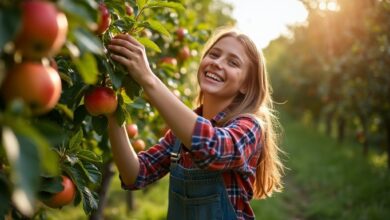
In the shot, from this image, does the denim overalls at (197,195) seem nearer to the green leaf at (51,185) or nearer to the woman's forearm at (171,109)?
the woman's forearm at (171,109)

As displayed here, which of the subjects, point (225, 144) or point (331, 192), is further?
point (331, 192)

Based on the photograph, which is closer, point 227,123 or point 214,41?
point 227,123

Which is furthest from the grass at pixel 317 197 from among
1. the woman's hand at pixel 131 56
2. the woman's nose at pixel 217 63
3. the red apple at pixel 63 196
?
the woman's hand at pixel 131 56

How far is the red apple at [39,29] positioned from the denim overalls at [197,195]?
3.78 ft

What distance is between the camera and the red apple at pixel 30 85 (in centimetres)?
75

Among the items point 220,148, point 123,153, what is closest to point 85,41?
point 220,148

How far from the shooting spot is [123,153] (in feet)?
5.81

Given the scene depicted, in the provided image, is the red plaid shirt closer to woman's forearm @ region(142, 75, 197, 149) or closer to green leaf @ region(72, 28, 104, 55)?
woman's forearm @ region(142, 75, 197, 149)

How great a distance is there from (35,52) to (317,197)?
6.19m

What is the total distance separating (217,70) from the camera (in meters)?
1.90

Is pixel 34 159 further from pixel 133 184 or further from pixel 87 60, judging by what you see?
pixel 133 184

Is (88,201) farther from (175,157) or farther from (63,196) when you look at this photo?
(175,157)

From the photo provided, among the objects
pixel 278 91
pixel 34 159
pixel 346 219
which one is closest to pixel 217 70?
pixel 34 159

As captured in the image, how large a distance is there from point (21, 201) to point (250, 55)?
4.81 feet
